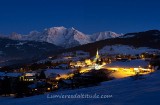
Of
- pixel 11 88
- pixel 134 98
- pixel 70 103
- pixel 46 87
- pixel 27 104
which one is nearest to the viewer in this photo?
pixel 134 98

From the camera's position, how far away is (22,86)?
57.7 meters

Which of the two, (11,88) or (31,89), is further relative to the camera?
(11,88)

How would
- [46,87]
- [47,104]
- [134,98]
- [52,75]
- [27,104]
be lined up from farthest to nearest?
[52,75]
[46,87]
[27,104]
[47,104]
[134,98]

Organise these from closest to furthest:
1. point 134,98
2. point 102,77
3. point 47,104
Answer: point 134,98
point 47,104
point 102,77

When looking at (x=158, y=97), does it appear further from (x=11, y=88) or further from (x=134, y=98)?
(x=11, y=88)

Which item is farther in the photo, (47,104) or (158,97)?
(47,104)

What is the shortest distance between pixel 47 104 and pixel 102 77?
1335 inches

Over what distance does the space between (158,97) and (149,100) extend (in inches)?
24.4

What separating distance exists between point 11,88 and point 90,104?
49346 millimetres

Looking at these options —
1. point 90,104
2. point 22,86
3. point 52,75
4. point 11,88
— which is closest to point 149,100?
point 90,104

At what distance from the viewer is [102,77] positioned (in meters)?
50.6

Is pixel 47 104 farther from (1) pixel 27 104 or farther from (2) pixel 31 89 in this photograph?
(2) pixel 31 89

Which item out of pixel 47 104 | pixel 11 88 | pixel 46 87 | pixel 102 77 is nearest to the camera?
pixel 47 104

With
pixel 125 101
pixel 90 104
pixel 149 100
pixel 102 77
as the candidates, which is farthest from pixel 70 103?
pixel 102 77
